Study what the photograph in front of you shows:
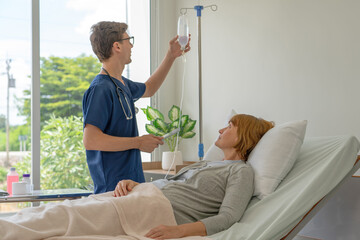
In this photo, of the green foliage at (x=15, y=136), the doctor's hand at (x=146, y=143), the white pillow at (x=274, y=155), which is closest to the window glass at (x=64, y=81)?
the green foliage at (x=15, y=136)

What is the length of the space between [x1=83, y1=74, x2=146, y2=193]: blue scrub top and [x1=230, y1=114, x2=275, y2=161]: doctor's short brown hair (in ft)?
1.63

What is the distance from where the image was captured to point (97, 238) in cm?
148

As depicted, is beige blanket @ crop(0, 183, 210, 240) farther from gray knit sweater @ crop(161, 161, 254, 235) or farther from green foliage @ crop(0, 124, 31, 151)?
green foliage @ crop(0, 124, 31, 151)

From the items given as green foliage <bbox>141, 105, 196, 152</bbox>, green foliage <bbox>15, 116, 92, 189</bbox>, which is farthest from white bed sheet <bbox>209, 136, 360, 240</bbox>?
green foliage <bbox>15, 116, 92, 189</bbox>

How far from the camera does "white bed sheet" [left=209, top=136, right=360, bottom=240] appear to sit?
164cm

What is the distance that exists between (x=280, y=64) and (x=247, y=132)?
1.00 m

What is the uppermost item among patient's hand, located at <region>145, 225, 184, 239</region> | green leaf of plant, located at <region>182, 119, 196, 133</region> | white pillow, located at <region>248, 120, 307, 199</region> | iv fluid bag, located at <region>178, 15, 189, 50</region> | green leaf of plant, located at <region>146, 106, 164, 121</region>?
iv fluid bag, located at <region>178, 15, 189, 50</region>

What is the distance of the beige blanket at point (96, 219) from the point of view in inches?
57.6

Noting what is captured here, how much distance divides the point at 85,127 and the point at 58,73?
4.93 feet

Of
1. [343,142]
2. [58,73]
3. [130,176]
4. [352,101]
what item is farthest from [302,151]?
[58,73]

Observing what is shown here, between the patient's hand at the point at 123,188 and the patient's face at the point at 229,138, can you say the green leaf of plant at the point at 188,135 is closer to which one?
the patient's face at the point at 229,138

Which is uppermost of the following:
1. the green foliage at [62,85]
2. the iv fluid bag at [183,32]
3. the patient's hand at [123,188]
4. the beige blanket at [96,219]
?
the iv fluid bag at [183,32]

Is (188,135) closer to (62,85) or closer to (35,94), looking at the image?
(62,85)

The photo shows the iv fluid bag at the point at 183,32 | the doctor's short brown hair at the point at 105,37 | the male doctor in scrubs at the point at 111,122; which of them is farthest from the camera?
the iv fluid bag at the point at 183,32
